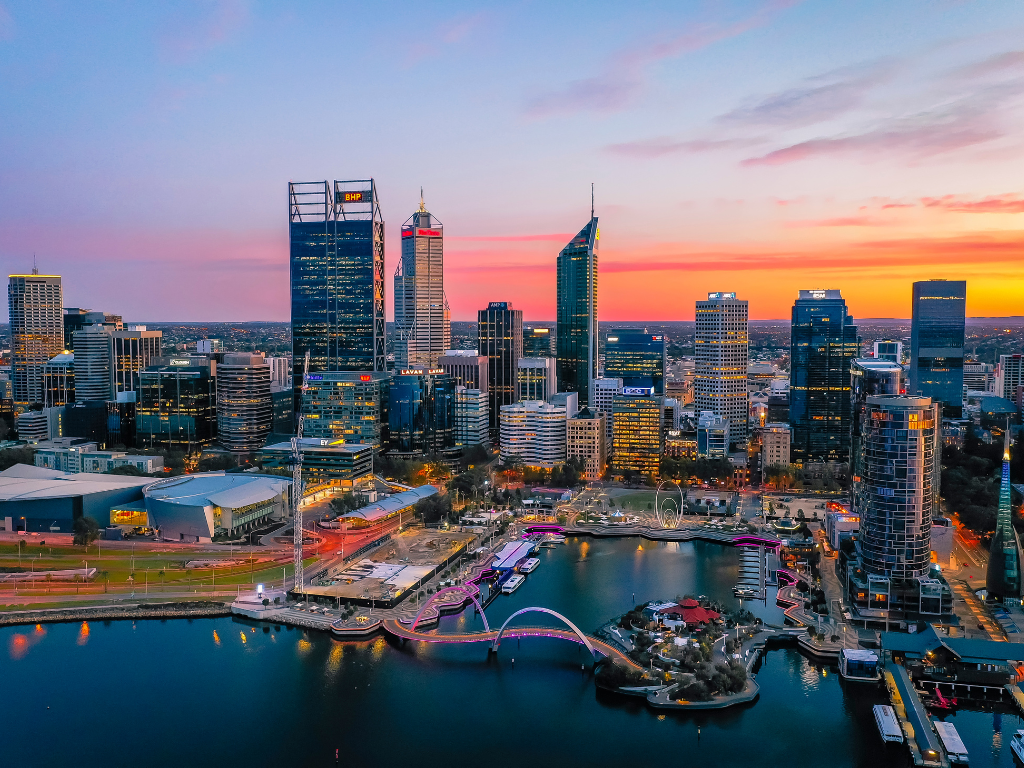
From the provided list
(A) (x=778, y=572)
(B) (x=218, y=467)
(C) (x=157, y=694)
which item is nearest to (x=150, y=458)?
(B) (x=218, y=467)

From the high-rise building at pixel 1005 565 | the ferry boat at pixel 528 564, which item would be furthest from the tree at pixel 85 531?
the high-rise building at pixel 1005 565

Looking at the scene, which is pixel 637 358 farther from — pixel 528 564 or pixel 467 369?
pixel 528 564

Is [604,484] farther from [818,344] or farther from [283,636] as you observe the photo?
[283,636]

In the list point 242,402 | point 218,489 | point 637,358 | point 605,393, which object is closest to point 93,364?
point 242,402

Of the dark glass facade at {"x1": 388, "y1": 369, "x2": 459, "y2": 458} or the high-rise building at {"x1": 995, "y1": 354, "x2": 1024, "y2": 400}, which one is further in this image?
the high-rise building at {"x1": 995, "y1": 354, "x2": 1024, "y2": 400}

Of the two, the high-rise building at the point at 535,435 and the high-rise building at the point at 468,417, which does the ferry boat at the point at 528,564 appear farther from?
the high-rise building at the point at 468,417

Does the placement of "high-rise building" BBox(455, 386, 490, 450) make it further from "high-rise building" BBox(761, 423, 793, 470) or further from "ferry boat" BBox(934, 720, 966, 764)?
"ferry boat" BBox(934, 720, 966, 764)

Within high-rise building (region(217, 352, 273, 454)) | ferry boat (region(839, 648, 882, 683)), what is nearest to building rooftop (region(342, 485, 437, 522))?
high-rise building (region(217, 352, 273, 454))
